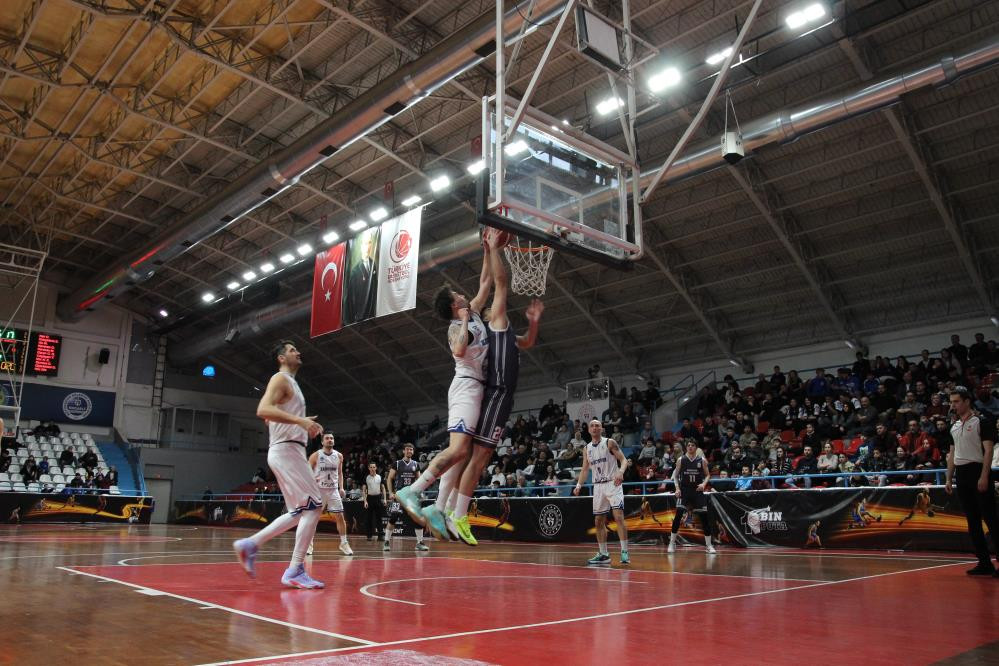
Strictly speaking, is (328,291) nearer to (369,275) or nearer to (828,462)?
(369,275)

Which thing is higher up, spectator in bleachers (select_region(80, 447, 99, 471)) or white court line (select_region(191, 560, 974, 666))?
spectator in bleachers (select_region(80, 447, 99, 471))

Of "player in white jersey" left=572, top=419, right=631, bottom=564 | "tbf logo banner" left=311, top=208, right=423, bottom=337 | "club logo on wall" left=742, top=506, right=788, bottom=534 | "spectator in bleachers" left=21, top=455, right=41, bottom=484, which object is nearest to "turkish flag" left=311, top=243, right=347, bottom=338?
"tbf logo banner" left=311, top=208, right=423, bottom=337

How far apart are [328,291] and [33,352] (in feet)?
62.5

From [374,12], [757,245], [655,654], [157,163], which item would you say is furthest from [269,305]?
[655,654]

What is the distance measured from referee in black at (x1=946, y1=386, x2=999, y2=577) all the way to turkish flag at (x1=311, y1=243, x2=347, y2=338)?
52.3 ft

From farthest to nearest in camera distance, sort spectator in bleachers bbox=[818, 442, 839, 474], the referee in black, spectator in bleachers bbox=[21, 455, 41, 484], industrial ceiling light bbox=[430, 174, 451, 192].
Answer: spectator in bleachers bbox=[21, 455, 41, 484]
industrial ceiling light bbox=[430, 174, 451, 192]
spectator in bleachers bbox=[818, 442, 839, 474]
the referee in black

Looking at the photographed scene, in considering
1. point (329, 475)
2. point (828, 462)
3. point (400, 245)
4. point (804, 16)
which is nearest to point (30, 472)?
point (400, 245)

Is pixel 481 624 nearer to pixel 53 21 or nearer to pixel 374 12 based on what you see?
pixel 374 12

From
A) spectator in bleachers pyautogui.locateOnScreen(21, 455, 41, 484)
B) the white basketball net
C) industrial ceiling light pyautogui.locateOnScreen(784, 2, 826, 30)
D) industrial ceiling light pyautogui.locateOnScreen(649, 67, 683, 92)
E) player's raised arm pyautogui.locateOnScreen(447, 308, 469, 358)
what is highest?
industrial ceiling light pyautogui.locateOnScreen(784, 2, 826, 30)

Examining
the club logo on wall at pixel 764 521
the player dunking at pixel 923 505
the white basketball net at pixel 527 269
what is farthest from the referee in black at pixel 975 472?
the club logo on wall at pixel 764 521

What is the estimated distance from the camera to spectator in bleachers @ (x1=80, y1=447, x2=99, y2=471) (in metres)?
30.0

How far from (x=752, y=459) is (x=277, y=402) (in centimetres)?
1494

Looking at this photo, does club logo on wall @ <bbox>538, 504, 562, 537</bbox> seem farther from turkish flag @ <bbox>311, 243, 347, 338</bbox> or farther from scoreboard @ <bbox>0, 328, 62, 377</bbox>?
scoreboard @ <bbox>0, 328, 62, 377</bbox>

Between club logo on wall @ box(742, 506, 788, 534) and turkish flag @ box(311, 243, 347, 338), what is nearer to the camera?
club logo on wall @ box(742, 506, 788, 534)
